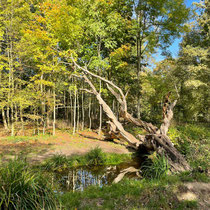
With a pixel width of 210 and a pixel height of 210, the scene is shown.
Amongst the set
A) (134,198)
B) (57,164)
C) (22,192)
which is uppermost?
(22,192)

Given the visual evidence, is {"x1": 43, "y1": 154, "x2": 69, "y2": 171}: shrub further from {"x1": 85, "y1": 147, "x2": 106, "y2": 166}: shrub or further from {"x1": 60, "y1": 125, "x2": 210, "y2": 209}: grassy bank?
{"x1": 60, "y1": 125, "x2": 210, "y2": 209}: grassy bank

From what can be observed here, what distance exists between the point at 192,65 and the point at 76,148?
13.8 meters

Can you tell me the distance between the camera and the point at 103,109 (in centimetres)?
1135

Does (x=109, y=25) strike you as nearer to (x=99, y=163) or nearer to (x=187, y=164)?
(x=99, y=163)

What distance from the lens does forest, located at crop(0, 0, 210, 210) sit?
12.4 ft

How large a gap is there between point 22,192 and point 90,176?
4.38 meters

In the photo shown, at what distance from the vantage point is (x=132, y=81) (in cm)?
1603

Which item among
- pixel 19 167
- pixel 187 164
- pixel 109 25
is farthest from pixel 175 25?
pixel 19 167

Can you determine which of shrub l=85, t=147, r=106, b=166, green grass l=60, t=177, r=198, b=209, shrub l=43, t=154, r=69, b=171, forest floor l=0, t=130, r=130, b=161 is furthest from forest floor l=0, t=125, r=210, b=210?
forest floor l=0, t=130, r=130, b=161

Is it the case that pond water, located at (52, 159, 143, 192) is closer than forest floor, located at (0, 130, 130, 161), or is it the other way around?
pond water, located at (52, 159, 143, 192)

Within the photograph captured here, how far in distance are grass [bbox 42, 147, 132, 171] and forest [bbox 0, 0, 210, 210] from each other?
0.16 feet

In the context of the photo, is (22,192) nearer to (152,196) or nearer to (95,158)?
(152,196)

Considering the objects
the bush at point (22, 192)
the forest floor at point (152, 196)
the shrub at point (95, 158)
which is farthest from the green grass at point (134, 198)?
the shrub at point (95, 158)

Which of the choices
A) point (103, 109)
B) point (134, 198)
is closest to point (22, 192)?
point (134, 198)
